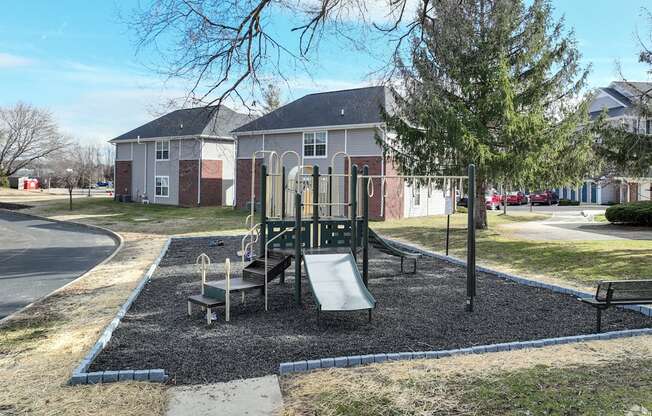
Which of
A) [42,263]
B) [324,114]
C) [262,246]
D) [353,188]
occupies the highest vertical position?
[324,114]

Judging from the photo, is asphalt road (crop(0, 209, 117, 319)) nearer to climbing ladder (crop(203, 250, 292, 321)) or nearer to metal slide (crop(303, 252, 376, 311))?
climbing ladder (crop(203, 250, 292, 321))

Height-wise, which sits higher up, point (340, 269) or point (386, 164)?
point (386, 164)

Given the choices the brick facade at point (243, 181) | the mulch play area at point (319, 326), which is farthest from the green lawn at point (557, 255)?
the brick facade at point (243, 181)

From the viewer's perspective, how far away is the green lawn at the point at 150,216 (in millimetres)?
25172

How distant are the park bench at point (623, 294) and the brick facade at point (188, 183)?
32.4 meters

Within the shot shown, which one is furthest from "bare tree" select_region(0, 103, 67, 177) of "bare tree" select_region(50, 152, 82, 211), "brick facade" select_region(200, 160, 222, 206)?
"brick facade" select_region(200, 160, 222, 206)

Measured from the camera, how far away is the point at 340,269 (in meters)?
8.20

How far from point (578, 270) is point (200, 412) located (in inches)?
404

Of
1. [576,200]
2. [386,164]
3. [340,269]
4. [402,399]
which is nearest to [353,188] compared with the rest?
[340,269]

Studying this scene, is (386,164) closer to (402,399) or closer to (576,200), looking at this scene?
(402,399)

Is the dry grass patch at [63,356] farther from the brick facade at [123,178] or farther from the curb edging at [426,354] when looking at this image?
the brick facade at [123,178]

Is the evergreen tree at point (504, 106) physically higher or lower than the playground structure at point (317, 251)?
higher

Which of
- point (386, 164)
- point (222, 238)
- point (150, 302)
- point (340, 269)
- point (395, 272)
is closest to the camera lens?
point (340, 269)

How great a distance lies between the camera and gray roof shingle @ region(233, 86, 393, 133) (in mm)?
28969
